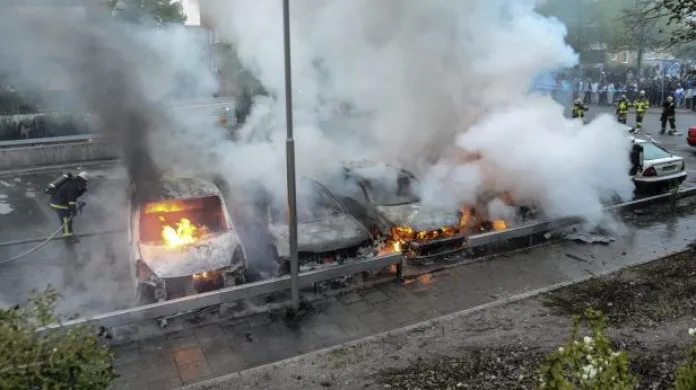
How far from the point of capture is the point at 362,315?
7.55 metres

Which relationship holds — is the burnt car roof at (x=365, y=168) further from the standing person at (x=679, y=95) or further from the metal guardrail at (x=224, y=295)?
the standing person at (x=679, y=95)

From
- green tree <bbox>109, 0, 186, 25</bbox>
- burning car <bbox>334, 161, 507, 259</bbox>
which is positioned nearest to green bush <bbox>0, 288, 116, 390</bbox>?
burning car <bbox>334, 161, 507, 259</bbox>

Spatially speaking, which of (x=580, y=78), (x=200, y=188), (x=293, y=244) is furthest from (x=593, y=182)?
(x=580, y=78)

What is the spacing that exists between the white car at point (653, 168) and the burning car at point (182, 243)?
946 cm

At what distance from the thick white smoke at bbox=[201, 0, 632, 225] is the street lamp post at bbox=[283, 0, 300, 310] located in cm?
344

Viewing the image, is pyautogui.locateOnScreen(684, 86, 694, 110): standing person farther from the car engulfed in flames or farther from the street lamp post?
the street lamp post

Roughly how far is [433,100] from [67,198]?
8484 mm

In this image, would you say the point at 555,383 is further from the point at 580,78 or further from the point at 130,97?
the point at 580,78

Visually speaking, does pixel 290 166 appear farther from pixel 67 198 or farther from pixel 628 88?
pixel 628 88

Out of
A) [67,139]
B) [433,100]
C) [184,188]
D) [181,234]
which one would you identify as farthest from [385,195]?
[67,139]

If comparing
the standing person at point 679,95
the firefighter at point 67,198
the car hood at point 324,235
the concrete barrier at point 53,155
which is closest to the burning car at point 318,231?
the car hood at point 324,235

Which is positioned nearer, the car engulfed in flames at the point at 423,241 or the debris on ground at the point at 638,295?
the debris on ground at the point at 638,295

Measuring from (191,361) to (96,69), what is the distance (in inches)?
280

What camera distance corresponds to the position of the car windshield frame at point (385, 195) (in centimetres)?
1002
